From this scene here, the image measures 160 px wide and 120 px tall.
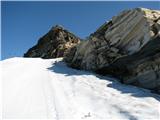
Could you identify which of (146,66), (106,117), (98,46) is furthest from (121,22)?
(106,117)

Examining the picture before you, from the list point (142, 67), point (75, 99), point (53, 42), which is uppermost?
point (53, 42)

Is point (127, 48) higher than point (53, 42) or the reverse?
the reverse

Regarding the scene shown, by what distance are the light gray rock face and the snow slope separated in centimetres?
111

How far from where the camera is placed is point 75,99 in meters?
13.1

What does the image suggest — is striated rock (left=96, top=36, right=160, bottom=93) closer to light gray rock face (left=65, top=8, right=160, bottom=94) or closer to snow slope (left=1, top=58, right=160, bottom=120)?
light gray rock face (left=65, top=8, right=160, bottom=94)

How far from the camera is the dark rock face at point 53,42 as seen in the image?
44.6m

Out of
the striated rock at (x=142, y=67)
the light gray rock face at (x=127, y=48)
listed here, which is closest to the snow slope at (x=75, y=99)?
the striated rock at (x=142, y=67)

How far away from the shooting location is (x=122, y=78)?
56.6 feet

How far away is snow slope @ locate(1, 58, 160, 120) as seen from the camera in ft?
35.9

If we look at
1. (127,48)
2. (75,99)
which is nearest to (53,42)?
(127,48)

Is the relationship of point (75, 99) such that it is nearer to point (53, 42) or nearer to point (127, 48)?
point (127, 48)

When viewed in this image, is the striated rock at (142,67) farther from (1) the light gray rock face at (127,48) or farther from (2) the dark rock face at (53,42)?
(2) the dark rock face at (53,42)

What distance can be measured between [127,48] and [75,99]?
7.13 metres

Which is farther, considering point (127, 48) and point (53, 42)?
point (53, 42)
